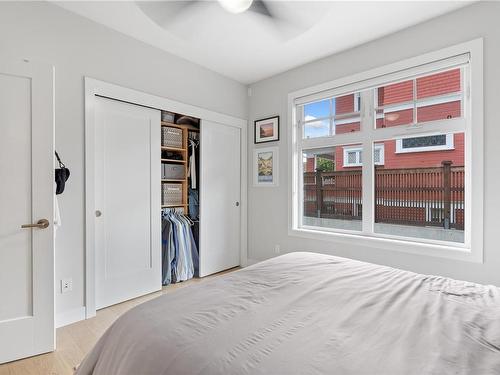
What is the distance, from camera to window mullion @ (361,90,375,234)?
2.93m

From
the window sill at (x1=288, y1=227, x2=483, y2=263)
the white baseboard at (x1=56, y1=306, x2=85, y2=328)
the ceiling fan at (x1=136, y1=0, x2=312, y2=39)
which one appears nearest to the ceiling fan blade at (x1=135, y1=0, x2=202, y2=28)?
the ceiling fan at (x1=136, y1=0, x2=312, y2=39)

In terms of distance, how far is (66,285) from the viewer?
2299mm

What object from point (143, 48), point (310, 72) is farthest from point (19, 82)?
point (310, 72)

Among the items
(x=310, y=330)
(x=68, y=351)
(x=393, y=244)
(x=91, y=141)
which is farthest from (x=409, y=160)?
(x=68, y=351)

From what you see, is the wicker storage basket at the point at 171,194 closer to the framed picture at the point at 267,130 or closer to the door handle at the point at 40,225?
the framed picture at the point at 267,130

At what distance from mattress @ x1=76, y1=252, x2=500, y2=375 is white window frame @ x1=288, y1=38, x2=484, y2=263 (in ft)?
3.84

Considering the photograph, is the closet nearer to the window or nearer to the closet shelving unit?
the closet shelving unit

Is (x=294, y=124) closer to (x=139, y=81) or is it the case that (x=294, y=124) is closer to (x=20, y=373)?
(x=139, y=81)

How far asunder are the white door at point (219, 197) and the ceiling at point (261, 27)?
91 centimetres

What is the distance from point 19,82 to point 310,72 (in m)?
2.80

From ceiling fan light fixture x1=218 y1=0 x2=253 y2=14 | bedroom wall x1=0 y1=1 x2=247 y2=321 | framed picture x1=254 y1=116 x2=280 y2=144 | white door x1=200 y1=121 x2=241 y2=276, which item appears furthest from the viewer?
framed picture x1=254 y1=116 x2=280 y2=144

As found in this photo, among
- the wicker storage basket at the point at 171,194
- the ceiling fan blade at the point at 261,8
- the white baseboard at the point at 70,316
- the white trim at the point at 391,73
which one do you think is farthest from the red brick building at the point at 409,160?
the white baseboard at the point at 70,316

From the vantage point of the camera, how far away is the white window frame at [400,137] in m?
2.23

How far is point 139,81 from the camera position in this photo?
2.80 m
